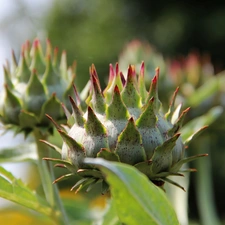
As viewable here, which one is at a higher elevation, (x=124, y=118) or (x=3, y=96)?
(x=3, y=96)

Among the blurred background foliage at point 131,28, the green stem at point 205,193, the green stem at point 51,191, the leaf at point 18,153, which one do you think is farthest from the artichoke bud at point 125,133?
the blurred background foliage at point 131,28

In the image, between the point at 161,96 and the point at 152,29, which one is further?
the point at 152,29

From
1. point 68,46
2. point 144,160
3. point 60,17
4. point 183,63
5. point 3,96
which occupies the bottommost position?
point 144,160

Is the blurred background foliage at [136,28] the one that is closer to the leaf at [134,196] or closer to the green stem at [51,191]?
the green stem at [51,191]

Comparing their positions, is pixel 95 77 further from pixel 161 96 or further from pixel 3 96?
pixel 161 96

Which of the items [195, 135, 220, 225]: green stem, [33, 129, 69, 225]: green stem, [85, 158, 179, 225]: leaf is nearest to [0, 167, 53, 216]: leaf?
[33, 129, 69, 225]: green stem

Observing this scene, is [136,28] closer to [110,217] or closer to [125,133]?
[110,217]

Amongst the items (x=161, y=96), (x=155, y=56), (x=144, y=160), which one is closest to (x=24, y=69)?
(x=144, y=160)

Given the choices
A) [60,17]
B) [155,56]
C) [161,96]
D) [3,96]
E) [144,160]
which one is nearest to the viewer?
[144,160]
